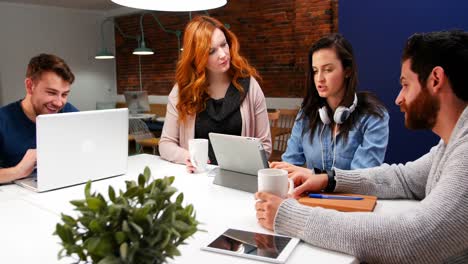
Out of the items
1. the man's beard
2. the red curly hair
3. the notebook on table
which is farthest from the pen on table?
the red curly hair

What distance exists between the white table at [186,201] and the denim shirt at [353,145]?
0.48 m

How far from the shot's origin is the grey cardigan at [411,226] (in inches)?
35.9

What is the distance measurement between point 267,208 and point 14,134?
4.63 feet

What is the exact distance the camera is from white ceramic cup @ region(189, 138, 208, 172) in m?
1.80

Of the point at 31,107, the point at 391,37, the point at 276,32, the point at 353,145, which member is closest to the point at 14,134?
the point at 31,107

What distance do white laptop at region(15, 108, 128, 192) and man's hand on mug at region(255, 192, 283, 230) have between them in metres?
0.81

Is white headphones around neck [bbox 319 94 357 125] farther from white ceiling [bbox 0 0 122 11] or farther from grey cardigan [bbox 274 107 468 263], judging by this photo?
white ceiling [bbox 0 0 122 11]

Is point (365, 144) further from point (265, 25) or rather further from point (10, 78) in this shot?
point (10, 78)

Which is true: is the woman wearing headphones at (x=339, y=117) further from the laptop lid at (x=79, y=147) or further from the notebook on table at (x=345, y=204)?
the laptop lid at (x=79, y=147)

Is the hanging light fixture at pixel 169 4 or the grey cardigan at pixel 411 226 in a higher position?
the hanging light fixture at pixel 169 4

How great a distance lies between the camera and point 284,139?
5.80 m

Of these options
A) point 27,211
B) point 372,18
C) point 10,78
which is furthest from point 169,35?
point 27,211

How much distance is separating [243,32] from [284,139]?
7.04 ft

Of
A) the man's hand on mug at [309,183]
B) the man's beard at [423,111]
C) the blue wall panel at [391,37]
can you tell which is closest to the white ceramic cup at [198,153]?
the man's hand on mug at [309,183]
